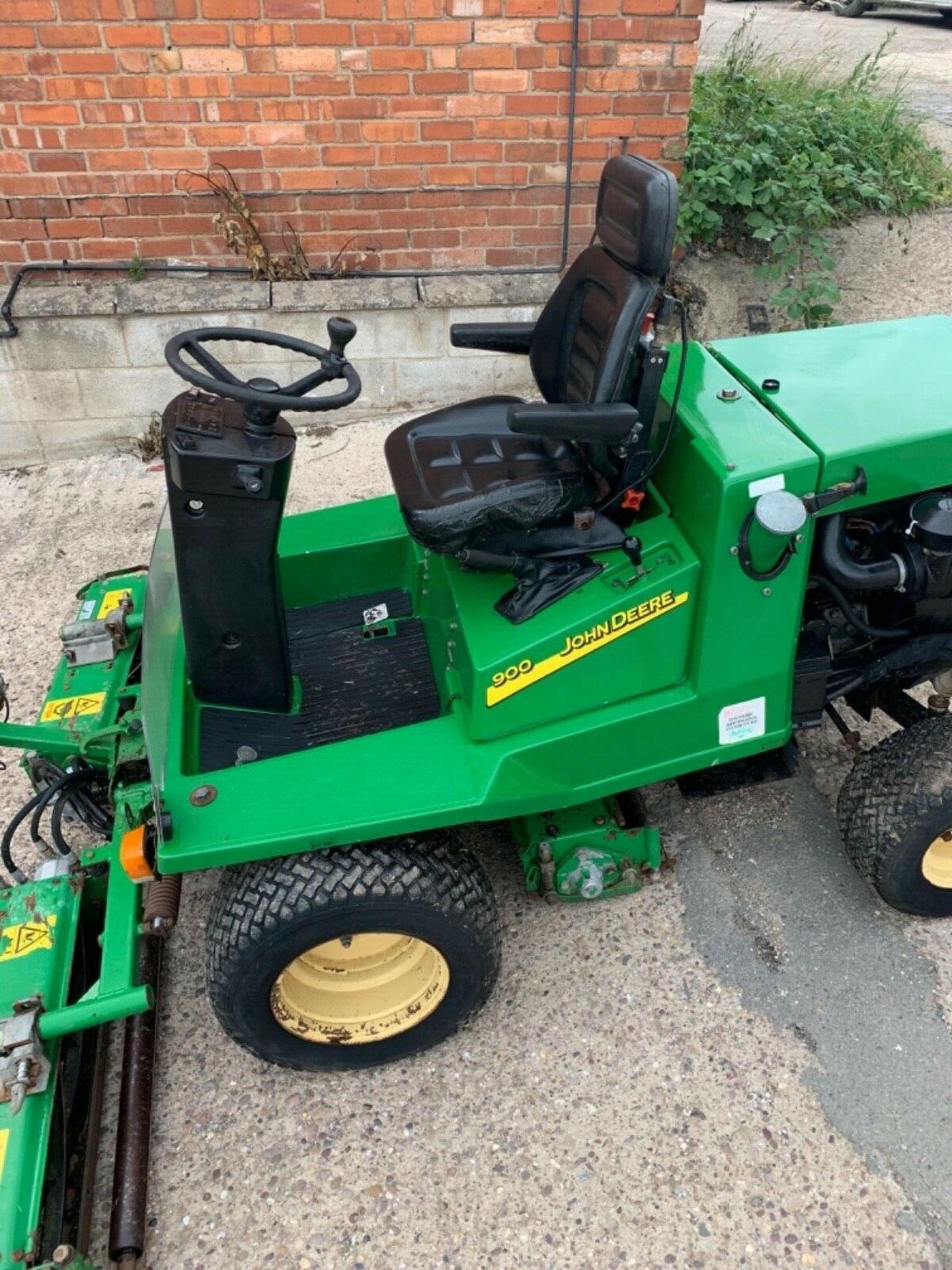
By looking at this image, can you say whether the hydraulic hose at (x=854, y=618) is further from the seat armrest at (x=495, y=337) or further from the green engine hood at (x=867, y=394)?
the seat armrest at (x=495, y=337)

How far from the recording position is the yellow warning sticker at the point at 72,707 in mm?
2541

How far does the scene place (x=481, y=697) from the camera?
2.05m

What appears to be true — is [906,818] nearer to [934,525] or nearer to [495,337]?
[934,525]

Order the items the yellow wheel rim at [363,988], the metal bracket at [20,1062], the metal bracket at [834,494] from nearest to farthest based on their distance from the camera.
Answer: the metal bracket at [20,1062]
the metal bracket at [834,494]
the yellow wheel rim at [363,988]

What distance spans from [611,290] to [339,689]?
4.09ft

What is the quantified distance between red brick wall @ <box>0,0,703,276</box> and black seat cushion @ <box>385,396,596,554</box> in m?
1.96

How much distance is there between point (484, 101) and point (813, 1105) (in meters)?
3.93

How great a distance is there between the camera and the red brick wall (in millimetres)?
3898

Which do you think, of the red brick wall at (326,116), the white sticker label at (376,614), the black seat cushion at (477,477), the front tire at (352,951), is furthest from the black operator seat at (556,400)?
the red brick wall at (326,116)

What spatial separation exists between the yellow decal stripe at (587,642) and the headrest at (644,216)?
32.1 inches

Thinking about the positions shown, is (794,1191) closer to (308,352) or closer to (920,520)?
(920,520)

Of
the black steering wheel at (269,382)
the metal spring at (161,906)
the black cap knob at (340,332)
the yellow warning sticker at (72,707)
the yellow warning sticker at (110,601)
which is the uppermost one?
the black cap knob at (340,332)

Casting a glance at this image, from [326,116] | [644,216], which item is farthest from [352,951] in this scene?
[326,116]

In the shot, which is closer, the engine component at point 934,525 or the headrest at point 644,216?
the engine component at point 934,525
